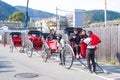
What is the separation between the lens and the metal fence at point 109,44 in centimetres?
1471

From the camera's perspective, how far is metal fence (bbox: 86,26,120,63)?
14.7 meters

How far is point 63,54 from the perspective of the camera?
13.7 m

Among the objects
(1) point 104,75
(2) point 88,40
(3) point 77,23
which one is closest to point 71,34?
(2) point 88,40

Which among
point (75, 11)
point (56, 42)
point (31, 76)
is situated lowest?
point (31, 76)

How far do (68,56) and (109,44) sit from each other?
271 cm

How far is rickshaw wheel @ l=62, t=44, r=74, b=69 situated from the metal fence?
2442 mm

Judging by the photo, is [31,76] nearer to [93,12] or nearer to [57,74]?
[57,74]

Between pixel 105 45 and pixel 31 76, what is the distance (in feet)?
18.5

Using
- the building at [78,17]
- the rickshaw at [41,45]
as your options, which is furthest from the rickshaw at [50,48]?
the building at [78,17]

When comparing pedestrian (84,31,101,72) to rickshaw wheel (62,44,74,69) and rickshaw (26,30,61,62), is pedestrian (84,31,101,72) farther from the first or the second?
rickshaw (26,30,61,62)

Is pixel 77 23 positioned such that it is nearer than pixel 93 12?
Yes

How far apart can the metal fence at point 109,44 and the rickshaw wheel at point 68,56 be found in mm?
2442

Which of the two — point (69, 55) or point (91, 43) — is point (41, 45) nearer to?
point (69, 55)

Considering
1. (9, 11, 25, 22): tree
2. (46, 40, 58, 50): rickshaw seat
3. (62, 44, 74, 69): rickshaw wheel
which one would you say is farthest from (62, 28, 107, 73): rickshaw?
(9, 11, 25, 22): tree
